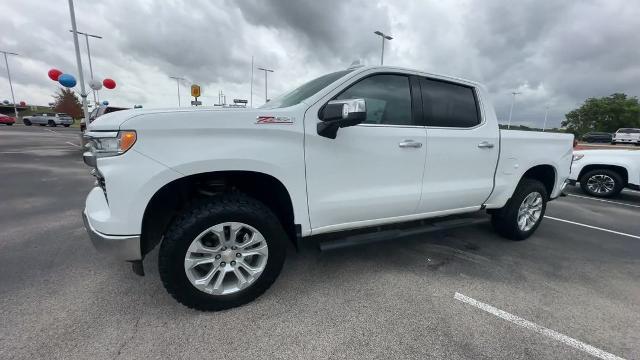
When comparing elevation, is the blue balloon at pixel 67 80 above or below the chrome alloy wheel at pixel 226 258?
above

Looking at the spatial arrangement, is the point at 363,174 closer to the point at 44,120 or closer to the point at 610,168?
the point at 610,168

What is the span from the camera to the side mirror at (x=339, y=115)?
2018mm

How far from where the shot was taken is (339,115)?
2072 mm

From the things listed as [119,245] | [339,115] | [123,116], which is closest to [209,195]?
[119,245]

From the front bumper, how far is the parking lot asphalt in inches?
22.0

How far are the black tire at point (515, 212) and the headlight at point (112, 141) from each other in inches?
157

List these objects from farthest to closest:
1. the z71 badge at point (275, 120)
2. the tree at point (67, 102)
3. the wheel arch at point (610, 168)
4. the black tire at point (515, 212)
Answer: the tree at point (67, 102)
the wheel arch at point (610, 168)
the black tire at point (515, 212)
the z71 badge at point (275, 120)

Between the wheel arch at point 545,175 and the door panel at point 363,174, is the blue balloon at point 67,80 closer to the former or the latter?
the door panel at point 363,174

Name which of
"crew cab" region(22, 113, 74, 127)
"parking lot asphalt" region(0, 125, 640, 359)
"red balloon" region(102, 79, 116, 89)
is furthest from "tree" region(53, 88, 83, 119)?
"parking lot asphalt" region(0, 125, 640, 359)

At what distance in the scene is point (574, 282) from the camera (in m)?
2.99

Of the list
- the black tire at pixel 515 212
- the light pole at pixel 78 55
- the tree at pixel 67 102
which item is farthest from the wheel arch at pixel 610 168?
the tree at pixel 67 102

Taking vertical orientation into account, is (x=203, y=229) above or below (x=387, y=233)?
above

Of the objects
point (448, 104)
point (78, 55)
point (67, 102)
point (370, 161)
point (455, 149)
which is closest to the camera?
point (370, 161)

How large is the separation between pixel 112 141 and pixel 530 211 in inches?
181
